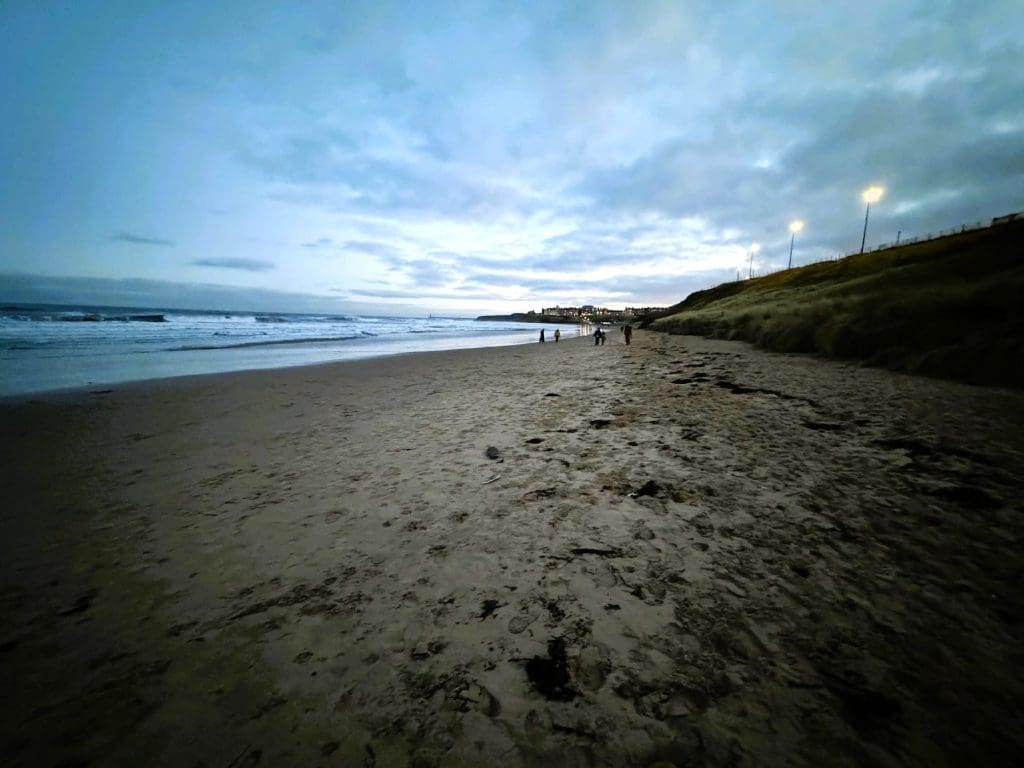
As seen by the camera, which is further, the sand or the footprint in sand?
the footprint in sand

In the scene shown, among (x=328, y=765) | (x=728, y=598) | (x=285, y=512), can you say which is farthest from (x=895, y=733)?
(x=285, y=512)

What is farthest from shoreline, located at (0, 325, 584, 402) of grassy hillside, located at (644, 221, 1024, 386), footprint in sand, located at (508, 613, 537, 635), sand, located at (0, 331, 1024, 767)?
grassy hillside, located at (644, 221, 1024, 386)

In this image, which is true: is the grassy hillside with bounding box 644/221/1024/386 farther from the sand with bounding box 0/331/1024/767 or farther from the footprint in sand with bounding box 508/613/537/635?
the footprint in sand with bounding box 508/613/537/635

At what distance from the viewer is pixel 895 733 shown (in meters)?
1.87

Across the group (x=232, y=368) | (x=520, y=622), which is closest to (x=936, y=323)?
(x=520, y=622)

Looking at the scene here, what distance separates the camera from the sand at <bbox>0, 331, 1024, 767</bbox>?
206 cm

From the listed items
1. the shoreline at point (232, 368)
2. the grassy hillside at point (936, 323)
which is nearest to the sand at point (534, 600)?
the grassy hillside at point (936, 323)

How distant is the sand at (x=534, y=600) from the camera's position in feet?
6.75

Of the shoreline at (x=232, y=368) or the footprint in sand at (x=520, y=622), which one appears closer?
the footprint in sand at (x=520, y=622)

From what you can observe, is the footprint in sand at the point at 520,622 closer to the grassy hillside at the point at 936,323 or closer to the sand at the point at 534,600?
the sand at the point at 534,600

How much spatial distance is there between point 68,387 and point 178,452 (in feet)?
31.5

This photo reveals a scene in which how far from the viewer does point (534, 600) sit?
3.07 meters

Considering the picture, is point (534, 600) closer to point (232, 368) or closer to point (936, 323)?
point (936, 323)

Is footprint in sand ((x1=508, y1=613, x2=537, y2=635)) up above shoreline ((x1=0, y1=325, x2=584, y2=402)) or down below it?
below
